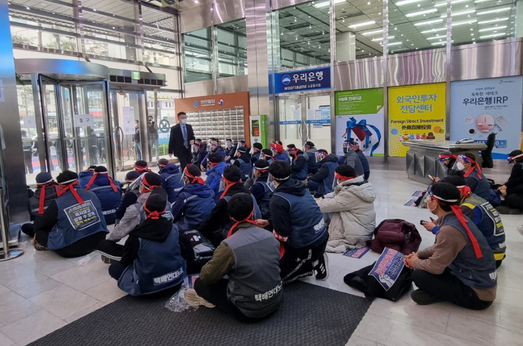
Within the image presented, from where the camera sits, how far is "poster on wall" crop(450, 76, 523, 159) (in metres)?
9.34

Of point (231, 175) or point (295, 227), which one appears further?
point (231, 175)

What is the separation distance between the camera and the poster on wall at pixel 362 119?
37.0 feet

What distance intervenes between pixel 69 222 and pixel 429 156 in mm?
7321

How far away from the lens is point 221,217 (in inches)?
157

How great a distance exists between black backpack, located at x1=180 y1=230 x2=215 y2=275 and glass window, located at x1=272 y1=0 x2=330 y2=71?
9.52m

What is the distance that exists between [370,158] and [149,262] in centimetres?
943

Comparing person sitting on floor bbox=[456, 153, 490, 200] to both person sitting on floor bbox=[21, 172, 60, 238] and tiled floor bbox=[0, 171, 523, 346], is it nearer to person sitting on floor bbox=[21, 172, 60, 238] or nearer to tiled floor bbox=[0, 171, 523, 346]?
tiled floor bbox=[0, 171, 523, 346]

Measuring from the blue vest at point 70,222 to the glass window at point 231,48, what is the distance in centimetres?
1067

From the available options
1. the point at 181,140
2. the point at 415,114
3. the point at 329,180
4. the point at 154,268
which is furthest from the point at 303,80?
the point at 154,268

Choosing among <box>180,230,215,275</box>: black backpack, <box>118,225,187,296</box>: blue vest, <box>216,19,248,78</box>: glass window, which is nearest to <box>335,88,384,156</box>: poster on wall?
<box>216,19,248,78</box>: glass window

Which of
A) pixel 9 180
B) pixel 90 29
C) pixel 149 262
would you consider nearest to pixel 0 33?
pixel 9 180

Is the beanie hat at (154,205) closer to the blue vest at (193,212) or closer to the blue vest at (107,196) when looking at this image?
the blue vest at (193,212)

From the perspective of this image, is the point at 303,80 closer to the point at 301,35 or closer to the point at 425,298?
the point at 301,35

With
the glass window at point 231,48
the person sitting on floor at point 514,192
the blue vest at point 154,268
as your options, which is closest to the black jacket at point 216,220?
the blue vest at point 154,268
